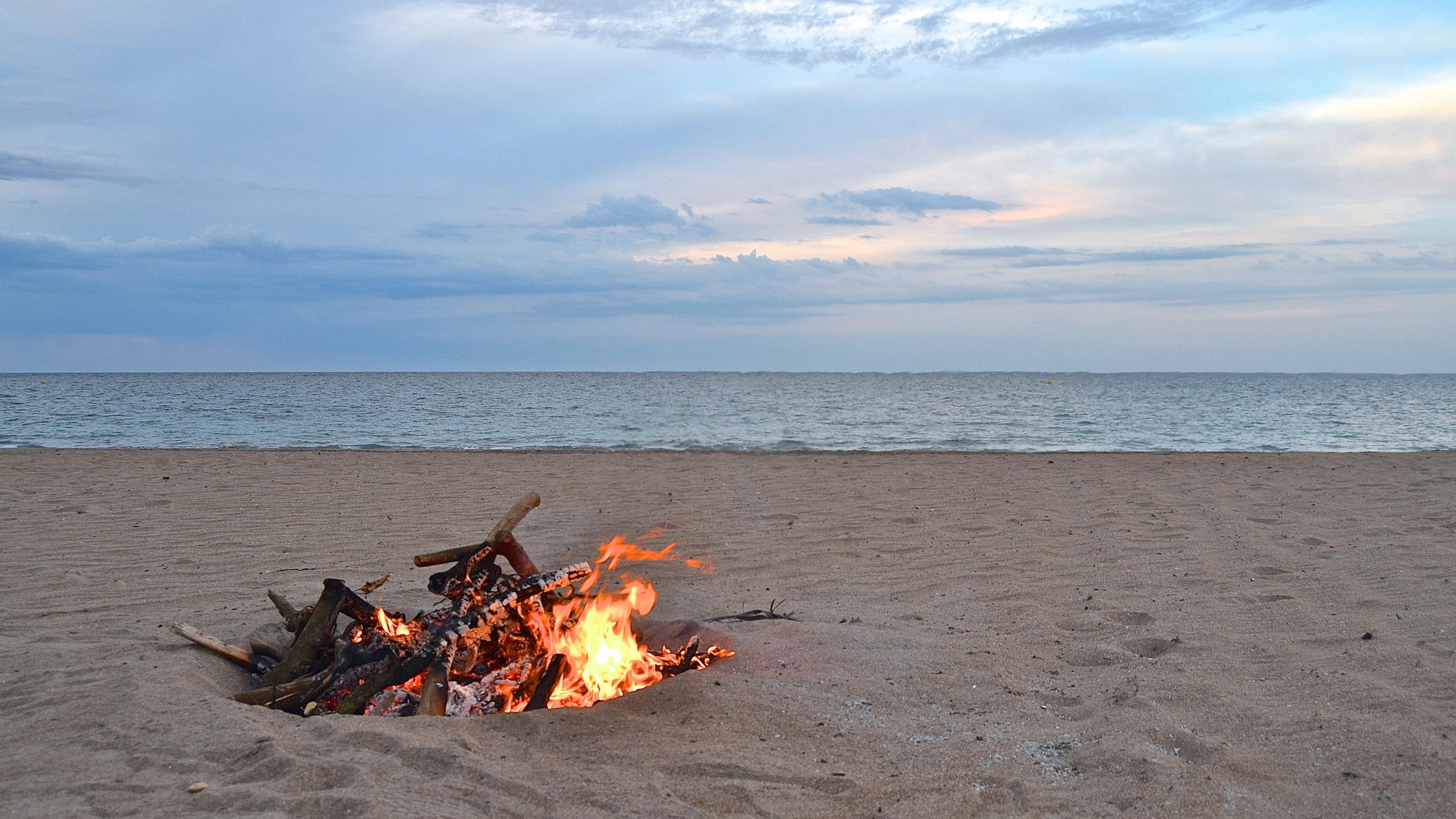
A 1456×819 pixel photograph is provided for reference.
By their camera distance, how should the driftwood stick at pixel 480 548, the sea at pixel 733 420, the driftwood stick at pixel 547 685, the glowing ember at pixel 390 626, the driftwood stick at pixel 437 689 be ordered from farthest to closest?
1. the sea at pixel 733 420
2. the driftwood stick at pixel 480 548
3. the glowing ember at pixel 390 626
4. the driftwood stick at pixel 547 685
5. the driftwood stick at pixel 437 689

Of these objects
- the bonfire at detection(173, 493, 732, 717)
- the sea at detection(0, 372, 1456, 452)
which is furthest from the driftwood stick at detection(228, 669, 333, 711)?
the sea at detection(0, 372, 1456, 452)

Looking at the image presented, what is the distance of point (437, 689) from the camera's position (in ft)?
12.5

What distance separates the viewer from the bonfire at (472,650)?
12.9ft

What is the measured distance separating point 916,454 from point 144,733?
577 inches

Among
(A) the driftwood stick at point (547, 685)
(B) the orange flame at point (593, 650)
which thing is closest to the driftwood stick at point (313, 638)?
(B) the orange flame at point (593, 650)

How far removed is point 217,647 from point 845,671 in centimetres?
330

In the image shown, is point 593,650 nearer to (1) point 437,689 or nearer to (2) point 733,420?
(1) point 437,689

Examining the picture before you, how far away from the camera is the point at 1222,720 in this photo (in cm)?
378

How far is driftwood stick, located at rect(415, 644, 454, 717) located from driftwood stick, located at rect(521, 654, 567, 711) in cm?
37

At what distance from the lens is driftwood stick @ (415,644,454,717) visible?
3.76 meters

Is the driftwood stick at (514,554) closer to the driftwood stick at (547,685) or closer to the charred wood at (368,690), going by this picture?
the driftwood stick at (547,685)

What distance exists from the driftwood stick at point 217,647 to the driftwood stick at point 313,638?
0.22 meters

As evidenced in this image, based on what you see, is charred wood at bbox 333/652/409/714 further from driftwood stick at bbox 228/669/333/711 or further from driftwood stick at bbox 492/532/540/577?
driftwood stick at bbox 492/532/540/577

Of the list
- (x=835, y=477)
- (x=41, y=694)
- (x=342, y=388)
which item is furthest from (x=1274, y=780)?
(x=342, y=388)
